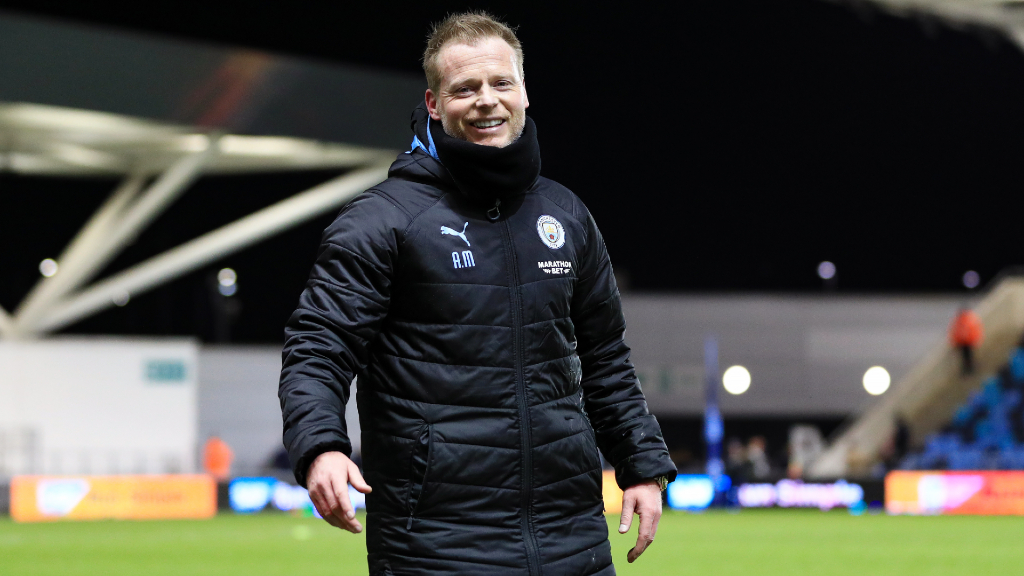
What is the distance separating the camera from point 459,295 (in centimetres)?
368

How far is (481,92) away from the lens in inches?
150

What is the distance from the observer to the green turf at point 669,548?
14102mm

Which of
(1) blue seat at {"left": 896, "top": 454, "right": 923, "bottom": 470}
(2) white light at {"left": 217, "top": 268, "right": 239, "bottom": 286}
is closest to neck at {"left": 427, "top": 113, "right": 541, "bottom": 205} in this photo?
(1) blue seat at {"left": 896, "top": 454, "right": 923, "bottom": 470}

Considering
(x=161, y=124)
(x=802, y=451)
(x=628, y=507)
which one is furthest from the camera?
(x=802, y=451)

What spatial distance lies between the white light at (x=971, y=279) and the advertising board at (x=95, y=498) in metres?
27.2

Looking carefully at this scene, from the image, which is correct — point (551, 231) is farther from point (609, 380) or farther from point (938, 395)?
point (938, 395)

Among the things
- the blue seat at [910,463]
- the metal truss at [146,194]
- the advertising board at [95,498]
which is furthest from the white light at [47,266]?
the blue seat at [910,463]

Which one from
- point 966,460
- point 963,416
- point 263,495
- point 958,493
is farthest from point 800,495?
point 263,495

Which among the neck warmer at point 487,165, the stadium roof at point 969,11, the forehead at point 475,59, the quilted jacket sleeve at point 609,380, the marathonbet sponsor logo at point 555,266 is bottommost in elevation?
the quilted jacket sleeve at point 609,380

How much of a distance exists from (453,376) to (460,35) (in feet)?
2.89

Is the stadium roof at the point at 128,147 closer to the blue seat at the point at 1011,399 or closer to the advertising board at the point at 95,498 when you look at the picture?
the advertising board at the point at 95,498

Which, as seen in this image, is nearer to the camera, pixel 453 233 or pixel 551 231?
pixel 453 233

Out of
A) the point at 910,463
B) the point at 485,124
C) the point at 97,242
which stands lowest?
the point at 910,463

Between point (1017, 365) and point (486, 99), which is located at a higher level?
point (486, 99)
